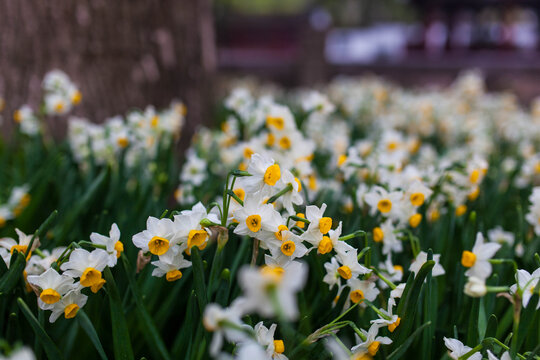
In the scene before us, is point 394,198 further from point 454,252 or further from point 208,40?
point 208,40

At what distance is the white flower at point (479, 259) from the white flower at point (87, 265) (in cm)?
73

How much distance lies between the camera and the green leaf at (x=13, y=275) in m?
0.89

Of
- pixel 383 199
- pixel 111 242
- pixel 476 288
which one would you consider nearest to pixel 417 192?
pixel 383 199

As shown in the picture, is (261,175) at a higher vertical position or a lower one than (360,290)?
higher

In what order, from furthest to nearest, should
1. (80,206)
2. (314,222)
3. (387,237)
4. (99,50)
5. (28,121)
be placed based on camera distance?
(99,50)
(28,121)
(80,206)
(387,237)
(314,222)

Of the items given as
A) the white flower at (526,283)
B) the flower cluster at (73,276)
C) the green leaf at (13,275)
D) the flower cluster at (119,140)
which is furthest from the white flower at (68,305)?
the flower cluster at (119,140)

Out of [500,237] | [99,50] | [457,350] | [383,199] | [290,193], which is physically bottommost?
[500,237]

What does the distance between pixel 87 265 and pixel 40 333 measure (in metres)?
0.13

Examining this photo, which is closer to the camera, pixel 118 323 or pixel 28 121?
pixel 118 323

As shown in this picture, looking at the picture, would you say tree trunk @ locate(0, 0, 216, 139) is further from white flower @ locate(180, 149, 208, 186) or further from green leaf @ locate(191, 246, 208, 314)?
green leaf @ locate(191, 246, 208, 314)

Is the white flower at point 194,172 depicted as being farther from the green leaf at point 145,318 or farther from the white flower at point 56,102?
the green leaf at point 145,318

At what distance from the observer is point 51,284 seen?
820 mm

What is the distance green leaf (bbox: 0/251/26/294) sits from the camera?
2.93 ft

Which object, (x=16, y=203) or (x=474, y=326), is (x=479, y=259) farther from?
(x=16, y=203)
